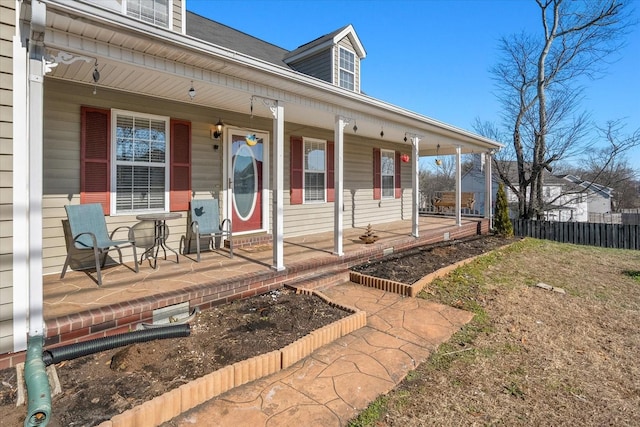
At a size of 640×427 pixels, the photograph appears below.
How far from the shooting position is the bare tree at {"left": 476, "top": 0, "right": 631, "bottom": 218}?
12148mm

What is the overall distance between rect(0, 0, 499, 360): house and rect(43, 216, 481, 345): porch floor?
245mm

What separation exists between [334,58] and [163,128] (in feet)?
15.1

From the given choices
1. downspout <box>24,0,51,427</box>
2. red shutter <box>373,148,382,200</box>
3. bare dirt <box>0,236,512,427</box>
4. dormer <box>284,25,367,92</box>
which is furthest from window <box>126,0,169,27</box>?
red shutter <box>373,148,382,200</box>

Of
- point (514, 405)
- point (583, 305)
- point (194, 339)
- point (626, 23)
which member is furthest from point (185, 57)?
point (626, 23)

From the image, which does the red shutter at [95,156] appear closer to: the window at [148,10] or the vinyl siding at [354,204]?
the window at [148,10]

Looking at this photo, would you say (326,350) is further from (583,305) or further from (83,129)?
(83,129)

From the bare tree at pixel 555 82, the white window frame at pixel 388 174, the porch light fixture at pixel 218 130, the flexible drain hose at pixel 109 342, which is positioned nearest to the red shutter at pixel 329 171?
the white window frame at pixel 388 174

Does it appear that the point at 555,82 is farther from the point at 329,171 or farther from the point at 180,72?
the point at 180,72

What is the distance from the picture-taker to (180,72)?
3494 millimetres

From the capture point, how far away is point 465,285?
4734mm

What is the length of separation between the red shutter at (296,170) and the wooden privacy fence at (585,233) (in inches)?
303

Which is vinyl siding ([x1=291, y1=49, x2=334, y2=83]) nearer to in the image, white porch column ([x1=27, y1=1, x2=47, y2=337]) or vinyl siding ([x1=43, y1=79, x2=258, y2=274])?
vinyl siding ([x1=43, y1=79, x2=258, y2=274])

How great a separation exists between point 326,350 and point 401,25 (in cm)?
1204

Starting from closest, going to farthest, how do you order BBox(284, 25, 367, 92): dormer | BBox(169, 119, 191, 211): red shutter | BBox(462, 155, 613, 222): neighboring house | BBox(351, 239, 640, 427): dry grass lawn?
BBox(351, 239, 640, 427): dry grass lawn < BBox(169, 119, 191, 211): red shutter < BBox(284, 25, 367, 92): dormer < BBox(462, 155, 613, 222): neighboring house
